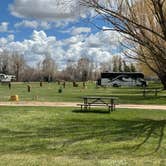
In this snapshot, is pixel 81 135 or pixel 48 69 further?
pixel 48 69

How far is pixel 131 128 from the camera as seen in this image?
15766 millimetres

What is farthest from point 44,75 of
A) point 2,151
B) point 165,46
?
point 2,151

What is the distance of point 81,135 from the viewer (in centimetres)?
1363

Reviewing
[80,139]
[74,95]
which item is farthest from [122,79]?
[80,139]

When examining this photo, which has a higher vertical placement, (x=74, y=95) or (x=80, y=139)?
(x=74, y=95)

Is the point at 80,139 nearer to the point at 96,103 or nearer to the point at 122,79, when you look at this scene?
the point at 96,103

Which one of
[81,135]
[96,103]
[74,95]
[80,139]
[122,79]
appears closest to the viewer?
[80,139]

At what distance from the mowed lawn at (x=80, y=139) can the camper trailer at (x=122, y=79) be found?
222ft

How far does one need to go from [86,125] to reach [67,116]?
319cm

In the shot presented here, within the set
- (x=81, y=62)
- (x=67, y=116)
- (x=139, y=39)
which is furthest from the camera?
(x=81, y=62)

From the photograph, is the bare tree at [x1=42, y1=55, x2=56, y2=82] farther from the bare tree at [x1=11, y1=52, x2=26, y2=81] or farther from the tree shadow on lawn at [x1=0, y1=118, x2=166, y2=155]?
the tree shadow on lawn at [x1=0, y1=118, x2=166, y2=155]

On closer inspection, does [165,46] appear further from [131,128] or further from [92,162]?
[92,162]

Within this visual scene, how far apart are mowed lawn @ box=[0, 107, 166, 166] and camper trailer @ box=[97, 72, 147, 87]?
2663 inches

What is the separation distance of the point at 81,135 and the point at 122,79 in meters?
75.0
